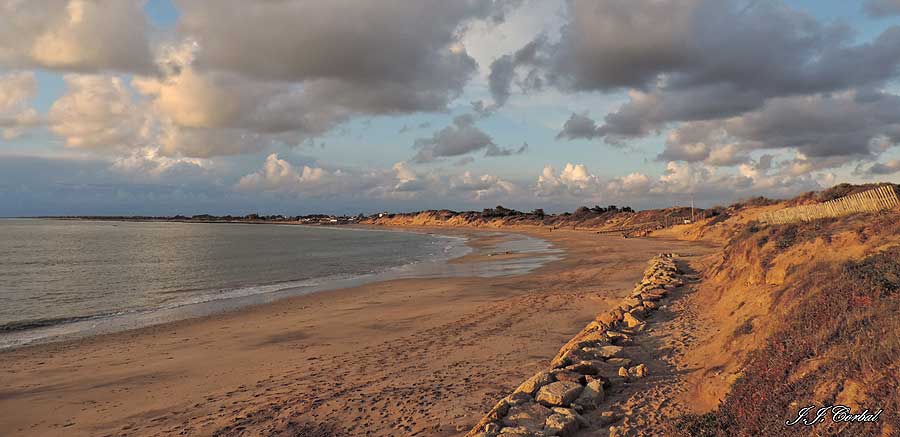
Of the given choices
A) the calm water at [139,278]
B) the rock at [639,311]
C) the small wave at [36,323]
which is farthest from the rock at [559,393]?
the calm water at [139,278]

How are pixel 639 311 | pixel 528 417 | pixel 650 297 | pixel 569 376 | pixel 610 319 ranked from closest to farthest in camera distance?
pixel 528 417, pixel 569 376, pixel 610 319, pixel 639 311, pixel 650 297

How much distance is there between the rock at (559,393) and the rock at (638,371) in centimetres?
142

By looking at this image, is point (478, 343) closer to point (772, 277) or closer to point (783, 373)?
point (783, 373)

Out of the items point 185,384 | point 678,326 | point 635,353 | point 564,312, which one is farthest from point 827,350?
point 185,384

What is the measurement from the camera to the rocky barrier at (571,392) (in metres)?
5.96

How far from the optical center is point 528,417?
618 cm

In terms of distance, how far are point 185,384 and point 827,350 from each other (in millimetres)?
10789

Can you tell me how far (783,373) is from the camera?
5.51m

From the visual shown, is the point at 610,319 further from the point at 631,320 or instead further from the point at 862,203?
the point at 862,203

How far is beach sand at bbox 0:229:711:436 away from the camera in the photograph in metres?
7.40

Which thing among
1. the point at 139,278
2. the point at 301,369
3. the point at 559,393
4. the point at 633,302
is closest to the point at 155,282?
the point at 139,278

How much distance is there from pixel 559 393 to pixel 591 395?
21.2 inches

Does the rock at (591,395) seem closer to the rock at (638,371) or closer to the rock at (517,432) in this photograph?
the rock at (638,371)

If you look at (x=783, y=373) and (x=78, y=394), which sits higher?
(x=783, y=373)
